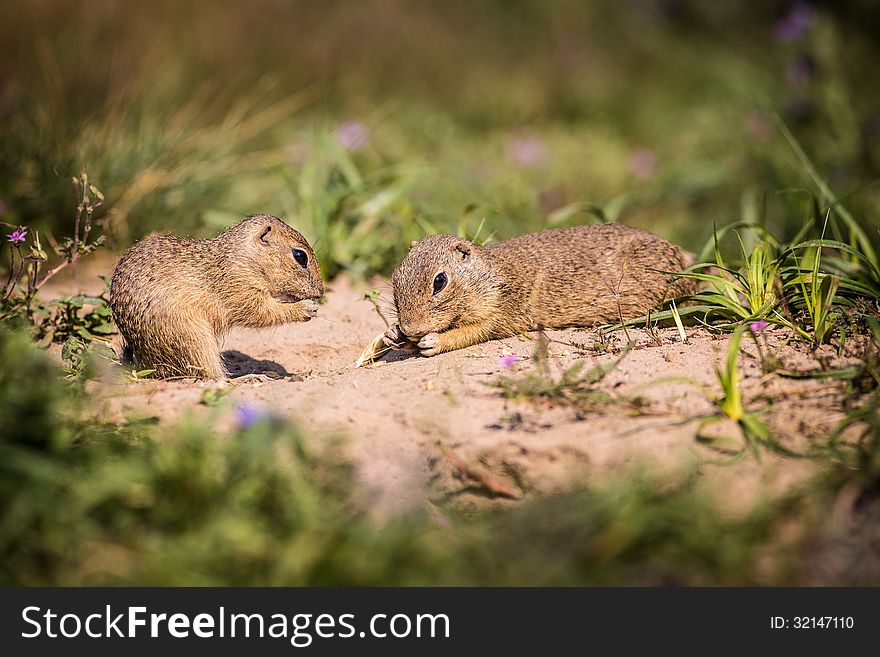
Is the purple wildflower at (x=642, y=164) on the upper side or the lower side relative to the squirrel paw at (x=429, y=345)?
upper

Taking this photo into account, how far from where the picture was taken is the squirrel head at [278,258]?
15.9 ft

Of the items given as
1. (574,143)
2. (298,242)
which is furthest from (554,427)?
(574,143)

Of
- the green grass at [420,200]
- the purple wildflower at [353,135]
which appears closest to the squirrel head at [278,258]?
the green grass at [420,200]

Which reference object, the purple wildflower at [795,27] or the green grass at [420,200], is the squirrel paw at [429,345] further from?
the purple wildflower at [795,27]

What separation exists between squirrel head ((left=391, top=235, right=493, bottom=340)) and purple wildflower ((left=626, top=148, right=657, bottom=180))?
456 cm

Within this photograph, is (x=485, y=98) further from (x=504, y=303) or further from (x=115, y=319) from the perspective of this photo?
(x=115, y=319)

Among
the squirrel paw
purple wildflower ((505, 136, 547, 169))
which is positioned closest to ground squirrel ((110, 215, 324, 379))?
the squirrel paw

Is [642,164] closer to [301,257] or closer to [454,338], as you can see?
[454,338]

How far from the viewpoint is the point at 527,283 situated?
516cm

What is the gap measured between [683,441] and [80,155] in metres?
4.96

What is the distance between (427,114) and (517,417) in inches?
309

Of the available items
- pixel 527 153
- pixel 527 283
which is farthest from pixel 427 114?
pixel 527 283

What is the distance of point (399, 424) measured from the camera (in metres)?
3.78

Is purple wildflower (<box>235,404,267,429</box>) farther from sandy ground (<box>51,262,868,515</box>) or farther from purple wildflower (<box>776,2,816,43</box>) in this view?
purple wildflower (<box>776,2,816,43</box>)
